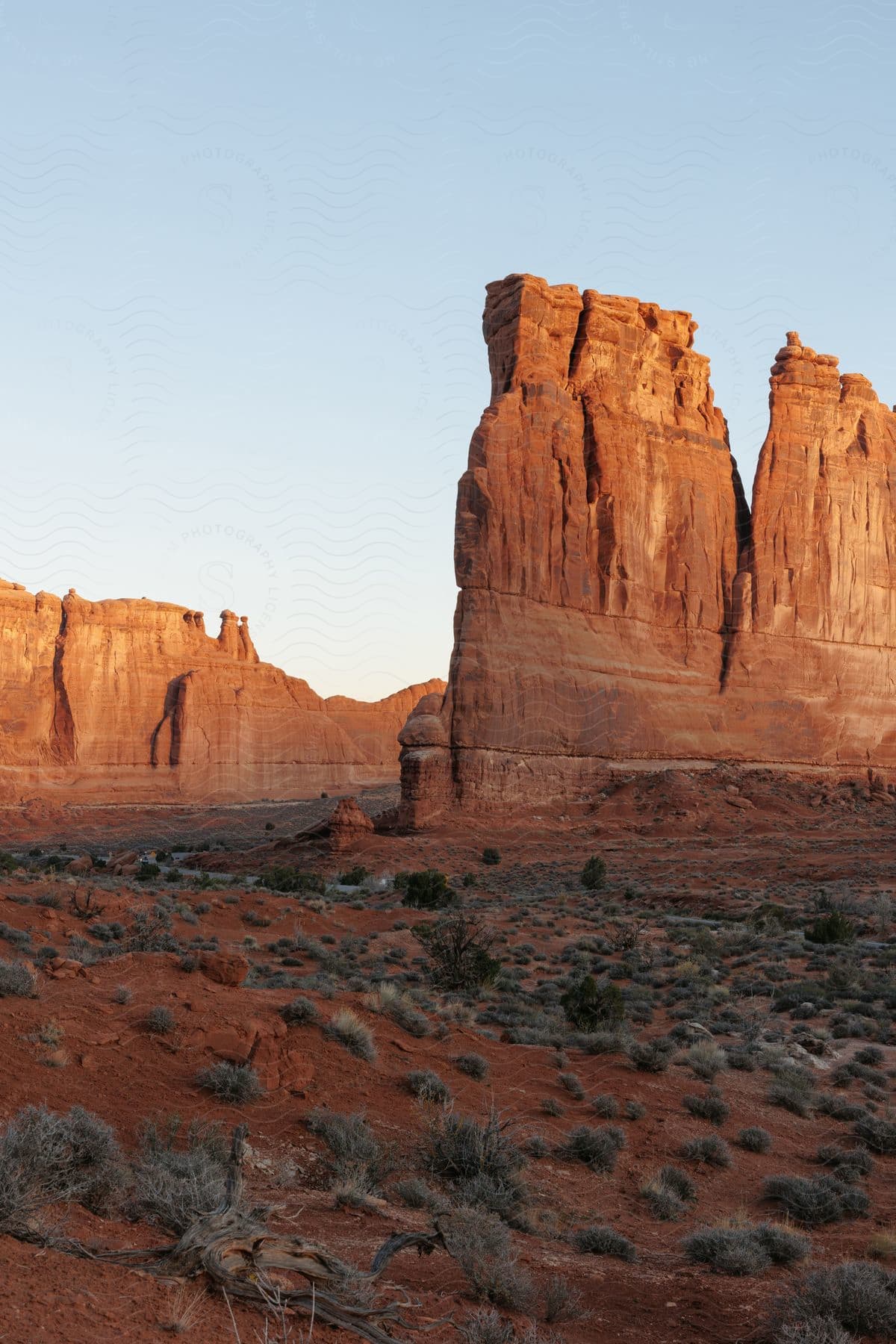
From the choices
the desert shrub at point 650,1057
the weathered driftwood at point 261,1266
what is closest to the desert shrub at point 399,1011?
the desert shrub at point 650,1057

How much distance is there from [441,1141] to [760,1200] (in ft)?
8.80

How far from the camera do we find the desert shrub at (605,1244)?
6.76m

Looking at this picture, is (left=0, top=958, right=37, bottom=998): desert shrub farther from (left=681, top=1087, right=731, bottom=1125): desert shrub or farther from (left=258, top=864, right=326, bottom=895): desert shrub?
(left=258, top=864, right=326, bottom=895): desert shrub

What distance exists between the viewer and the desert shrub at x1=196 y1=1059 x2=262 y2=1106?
8.04 m

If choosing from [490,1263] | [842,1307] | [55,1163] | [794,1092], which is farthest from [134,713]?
[842,1307]

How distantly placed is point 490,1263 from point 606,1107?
438cm

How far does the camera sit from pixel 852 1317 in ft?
17.8

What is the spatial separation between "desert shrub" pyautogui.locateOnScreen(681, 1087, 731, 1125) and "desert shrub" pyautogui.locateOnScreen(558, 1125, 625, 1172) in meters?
1.67


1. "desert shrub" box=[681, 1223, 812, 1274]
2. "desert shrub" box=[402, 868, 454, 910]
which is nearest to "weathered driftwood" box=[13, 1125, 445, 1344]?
"desert shrub" box=[681, 1223, 812, 1274]

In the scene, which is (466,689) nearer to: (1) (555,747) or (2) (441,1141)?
(1) (555,747)

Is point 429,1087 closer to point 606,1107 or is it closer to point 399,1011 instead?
point 606,1107

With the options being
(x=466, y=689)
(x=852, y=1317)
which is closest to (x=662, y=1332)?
(x=852, y=1317)

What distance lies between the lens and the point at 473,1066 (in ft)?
33.0

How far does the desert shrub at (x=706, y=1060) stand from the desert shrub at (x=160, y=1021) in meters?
5.86
